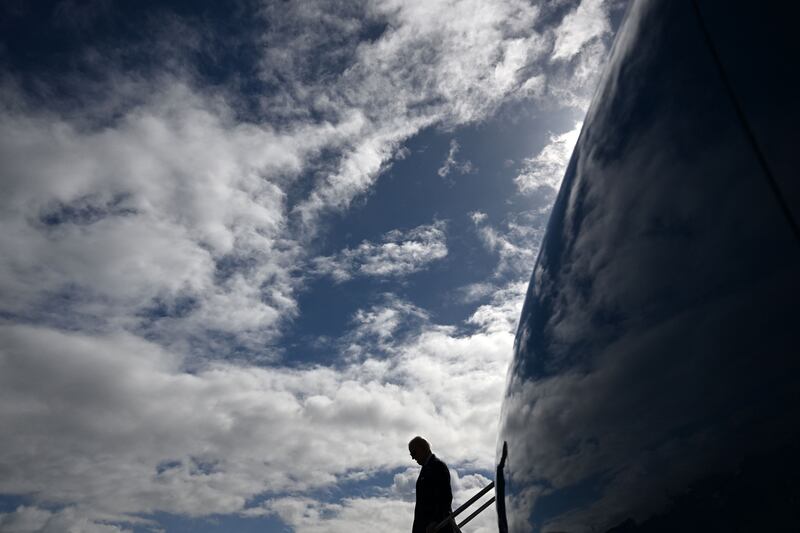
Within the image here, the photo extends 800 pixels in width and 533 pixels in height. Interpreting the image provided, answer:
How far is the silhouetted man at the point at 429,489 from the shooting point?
185 inches

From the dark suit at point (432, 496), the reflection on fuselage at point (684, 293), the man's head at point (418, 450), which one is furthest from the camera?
the man's head at point (418, 450)

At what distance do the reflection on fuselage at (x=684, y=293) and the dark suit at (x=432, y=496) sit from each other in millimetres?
3561

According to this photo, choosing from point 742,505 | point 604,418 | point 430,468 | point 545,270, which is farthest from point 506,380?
point 430,468

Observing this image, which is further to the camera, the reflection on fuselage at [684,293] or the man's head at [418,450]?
the man's head at [418,450]

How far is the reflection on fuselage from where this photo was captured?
2.78ft

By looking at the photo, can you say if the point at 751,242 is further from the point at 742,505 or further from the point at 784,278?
the point at 742,505

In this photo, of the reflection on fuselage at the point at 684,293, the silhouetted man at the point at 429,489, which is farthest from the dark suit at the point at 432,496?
the reflection on fuselage at the point at 684,293

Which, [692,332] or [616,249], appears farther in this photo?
[616,249]

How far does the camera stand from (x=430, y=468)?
16.4 ft

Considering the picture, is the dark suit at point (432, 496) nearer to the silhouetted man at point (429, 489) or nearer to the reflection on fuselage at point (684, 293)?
the silhouetted man at point (429, 489)

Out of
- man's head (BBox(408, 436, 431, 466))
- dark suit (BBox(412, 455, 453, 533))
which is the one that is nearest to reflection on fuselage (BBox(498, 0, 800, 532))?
dark suit (BBox(412, 455, 453, 533))

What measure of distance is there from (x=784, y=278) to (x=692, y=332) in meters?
0.19

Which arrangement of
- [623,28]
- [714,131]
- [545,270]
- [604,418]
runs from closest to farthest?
[714,131] < [604,418] < [623,28] < [545,270]

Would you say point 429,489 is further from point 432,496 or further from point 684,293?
point 684,293
